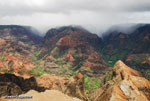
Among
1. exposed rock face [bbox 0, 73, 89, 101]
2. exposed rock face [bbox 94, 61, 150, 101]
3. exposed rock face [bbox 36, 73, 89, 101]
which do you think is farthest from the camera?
exposed rock face [bbox 36, 73, 89, 101]

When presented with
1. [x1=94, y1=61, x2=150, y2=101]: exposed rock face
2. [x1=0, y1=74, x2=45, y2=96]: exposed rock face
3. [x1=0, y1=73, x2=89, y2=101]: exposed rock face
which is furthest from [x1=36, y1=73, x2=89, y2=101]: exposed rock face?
[x1=94, y1=61, x2=150, y2=101]: exposed rock face

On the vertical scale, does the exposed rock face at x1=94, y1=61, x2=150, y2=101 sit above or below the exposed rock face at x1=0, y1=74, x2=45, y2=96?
above

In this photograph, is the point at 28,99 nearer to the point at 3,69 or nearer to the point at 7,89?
the point at 7,89

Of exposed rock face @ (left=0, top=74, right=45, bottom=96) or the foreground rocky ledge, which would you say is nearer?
the foreground rocky ledge

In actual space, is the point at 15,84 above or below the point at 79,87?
above

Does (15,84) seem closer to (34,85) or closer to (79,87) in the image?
(34,85)

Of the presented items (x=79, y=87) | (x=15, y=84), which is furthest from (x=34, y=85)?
(x=79, y=87)

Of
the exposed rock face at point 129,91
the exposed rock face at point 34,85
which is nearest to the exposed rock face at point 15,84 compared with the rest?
the exposed rock face at point 34,85

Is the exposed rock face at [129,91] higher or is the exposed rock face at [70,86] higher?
the exposed rock face at [129,91]

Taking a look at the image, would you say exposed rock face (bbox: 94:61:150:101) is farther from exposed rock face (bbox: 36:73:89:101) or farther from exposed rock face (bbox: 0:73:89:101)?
exposed rock face (bbox: 0:73:89:101)

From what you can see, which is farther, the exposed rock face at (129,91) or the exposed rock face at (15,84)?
the exposed rock face at (15,84)

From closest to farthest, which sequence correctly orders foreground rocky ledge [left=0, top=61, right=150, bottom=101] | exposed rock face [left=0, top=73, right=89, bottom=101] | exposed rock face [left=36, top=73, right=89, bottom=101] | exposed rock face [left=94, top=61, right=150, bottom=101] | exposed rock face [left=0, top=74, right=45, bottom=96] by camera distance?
exposed rock face [left=94, top=61, right=150, bottom=101], foreground rocky ledge [left=0, top=61, right=150, bottom=101], exposed rock face [left=0, top=74, right=45, bottom=96], exposed rock face [left=0, top=73, right=89, bottom=101], exposed rock face [left=36, top=73, right=89, bottom=101]

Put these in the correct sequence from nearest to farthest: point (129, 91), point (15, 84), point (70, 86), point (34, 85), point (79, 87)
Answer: point (129, 91) → point (15, 84) → point (70, 86) → point (34, 85) → point (79, 87)

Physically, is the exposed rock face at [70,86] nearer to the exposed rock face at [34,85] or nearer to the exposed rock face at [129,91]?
the exposed rock face at [34,85]
